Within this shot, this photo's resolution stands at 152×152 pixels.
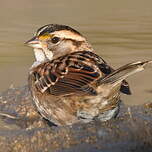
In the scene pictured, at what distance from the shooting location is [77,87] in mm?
6883

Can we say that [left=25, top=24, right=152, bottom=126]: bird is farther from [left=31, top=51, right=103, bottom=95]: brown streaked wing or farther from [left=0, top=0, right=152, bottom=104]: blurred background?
[left=0, top=0, right=152, bottom=104]: blurred background

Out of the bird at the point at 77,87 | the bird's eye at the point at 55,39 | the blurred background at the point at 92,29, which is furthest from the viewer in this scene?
the blurred background at the point at 92,29

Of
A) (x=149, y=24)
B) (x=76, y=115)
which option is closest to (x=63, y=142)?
(x=76, y=115)

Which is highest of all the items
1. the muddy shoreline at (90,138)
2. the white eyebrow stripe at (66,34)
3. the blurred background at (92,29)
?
the white eyebrow stripe at (66,34)

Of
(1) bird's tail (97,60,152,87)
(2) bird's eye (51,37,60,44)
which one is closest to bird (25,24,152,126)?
(1) bird's tail (97,60,152,87)

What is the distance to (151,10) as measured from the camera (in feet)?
60.8

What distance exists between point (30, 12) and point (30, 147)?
11921 millimetres

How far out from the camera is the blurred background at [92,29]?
37.7ft

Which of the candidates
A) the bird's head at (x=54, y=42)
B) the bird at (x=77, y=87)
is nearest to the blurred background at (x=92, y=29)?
the bird's head at (x=54, y=42)

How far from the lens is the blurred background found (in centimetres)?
1148

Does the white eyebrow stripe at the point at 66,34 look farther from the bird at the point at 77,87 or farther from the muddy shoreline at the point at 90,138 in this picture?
the muddy shoreline at the point at 90,138

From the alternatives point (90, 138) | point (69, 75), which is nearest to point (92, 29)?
point (69, 75)

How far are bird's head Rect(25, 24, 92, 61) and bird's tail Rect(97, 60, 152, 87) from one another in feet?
3.83

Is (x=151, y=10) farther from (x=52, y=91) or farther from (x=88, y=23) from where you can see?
(x=52, y=91)
